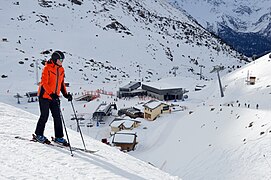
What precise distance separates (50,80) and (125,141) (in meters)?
16.7

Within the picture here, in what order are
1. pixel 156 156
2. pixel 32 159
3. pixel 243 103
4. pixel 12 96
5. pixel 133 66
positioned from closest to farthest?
pixel 32 159 < pixel 156 156 < pixel 243 103 < pixel 12 96 < pixel 133 66

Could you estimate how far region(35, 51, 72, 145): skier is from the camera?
6.57 metres

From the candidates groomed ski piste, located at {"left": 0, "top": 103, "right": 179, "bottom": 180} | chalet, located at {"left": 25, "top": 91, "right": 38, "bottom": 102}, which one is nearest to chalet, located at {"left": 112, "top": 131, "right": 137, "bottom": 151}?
groomed ski piste, located at {"left": 0, "top": 103, "right": 179, "bottom": 180}

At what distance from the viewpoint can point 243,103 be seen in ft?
83.3

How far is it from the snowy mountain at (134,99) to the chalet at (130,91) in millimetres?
1318

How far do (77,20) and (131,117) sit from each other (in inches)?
2043

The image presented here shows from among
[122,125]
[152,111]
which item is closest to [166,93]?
[152,111]

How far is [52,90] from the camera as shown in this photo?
6.75 m

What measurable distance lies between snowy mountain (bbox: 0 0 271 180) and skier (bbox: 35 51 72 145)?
1.77ft

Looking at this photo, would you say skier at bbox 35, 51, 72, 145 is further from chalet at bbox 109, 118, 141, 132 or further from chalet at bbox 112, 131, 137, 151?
chalet at bbox 109, 118, 141, 132

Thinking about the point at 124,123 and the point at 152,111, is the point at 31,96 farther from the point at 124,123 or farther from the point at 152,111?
the point at 152,111

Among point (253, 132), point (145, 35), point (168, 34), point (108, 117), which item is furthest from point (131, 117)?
point (168, 34)

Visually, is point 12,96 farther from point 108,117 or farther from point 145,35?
point 145,35

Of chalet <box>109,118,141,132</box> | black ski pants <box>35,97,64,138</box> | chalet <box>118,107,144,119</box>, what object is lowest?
chalet <box>109,118,141,132</box>
